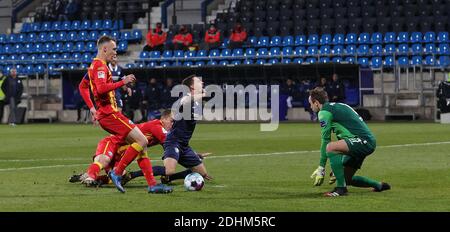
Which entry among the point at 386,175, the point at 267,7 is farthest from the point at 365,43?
the point at 386,175

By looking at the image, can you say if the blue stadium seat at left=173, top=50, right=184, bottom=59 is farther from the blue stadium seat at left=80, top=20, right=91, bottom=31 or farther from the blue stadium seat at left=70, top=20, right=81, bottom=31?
the blue stadium seat at left=70, top=20, right=81, bottom=31

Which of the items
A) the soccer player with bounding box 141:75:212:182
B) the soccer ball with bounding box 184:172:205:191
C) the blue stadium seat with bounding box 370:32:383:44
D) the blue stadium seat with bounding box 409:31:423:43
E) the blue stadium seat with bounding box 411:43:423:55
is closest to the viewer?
the soccer ball with bounding box 184:172:205:191

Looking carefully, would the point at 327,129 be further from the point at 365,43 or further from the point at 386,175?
the point at 365,43

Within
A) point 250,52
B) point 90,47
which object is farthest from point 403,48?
point 90,47

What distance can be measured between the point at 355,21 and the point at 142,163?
1161 inches

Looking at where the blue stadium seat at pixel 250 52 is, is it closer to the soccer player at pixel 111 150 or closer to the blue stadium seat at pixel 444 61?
the blue stadium seat at pixel 444 61

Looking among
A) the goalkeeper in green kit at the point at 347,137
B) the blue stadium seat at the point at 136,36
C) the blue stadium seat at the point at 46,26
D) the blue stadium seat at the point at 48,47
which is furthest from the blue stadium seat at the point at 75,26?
the goalkeeper in green kit at the point at 347,137

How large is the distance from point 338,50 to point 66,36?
48.3 feet

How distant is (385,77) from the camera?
3984 cm

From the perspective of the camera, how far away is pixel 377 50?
4000cm

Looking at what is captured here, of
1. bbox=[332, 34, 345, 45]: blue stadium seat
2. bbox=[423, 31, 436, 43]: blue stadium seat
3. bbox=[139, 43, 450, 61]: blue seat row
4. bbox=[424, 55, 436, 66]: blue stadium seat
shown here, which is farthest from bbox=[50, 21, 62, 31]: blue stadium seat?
bbox=[424, 55, 436, 66]: blue stadium seat

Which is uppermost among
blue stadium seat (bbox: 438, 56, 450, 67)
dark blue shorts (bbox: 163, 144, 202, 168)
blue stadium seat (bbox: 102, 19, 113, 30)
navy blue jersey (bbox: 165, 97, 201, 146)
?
blue stadium seat (bbox: 102, 19, 113, 30)

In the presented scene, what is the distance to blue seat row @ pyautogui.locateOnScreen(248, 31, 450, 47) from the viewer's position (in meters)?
39.8

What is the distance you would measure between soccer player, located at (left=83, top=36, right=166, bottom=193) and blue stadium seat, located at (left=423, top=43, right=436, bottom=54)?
26.7 m
